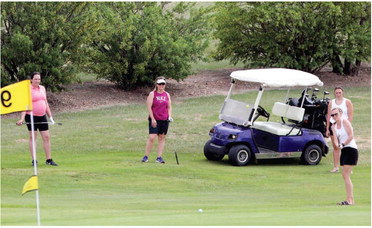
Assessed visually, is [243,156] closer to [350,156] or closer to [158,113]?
[158,113]

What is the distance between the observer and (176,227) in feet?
27.1

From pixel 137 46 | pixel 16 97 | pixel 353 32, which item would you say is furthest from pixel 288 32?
pixel 16 97

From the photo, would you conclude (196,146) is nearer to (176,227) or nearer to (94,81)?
(176,227)

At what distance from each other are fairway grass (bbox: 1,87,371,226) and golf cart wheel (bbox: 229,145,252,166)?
18cm

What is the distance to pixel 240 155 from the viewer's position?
1532 cm

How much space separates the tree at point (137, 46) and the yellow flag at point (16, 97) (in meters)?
15.7

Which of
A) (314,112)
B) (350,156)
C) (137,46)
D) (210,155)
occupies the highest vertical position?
(137,46)

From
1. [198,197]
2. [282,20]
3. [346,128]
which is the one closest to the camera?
[346,128]

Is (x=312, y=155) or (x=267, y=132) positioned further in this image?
(x=312, y=155)

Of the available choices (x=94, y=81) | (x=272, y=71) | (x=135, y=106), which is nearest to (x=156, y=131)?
(x=272, y=71)

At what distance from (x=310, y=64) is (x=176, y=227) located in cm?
2202

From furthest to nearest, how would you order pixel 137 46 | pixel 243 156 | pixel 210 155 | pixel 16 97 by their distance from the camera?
1. pixel 137 46
2. pixel 210 155
3. pixel 243 156
4. pixel 16 97

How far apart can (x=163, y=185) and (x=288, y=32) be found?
1732cm

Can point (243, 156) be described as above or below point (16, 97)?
below
